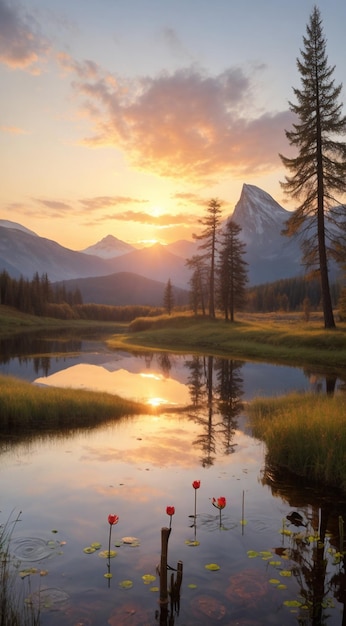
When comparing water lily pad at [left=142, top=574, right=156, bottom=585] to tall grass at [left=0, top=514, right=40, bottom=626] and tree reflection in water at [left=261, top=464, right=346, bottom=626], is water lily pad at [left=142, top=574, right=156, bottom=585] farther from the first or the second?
tree reflection in water at [left=261, top=464, right=346, bottom=626]

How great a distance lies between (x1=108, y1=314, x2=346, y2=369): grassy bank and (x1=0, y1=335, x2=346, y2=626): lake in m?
18.8

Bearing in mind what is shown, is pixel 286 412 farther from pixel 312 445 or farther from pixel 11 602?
pixel 11 602

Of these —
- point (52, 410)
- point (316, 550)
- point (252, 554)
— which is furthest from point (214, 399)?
point (316, 550)

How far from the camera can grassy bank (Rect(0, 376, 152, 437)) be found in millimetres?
16297

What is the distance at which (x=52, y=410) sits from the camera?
17.3 metres

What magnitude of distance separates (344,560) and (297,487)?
12.5 ft

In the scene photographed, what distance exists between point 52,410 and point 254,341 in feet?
102

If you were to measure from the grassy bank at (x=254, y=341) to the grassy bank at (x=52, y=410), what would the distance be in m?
17.6

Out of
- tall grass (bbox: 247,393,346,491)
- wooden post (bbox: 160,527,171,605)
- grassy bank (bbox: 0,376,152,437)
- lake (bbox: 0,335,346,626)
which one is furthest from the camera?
grassy bank (bbox: 0,376,152,437)

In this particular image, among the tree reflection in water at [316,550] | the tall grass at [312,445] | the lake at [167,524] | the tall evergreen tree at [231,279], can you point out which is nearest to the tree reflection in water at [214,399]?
the lake at [167,524]

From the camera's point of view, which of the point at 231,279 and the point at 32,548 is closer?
the point at 32,548

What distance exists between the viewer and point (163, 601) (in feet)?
19.5

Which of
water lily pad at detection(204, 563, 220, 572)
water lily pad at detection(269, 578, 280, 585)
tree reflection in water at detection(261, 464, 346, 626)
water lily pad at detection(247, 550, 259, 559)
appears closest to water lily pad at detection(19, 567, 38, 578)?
water lily pad at detection(204, 563, 220, 572)

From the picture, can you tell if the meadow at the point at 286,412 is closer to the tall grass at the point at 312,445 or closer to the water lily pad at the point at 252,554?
the tall grass at the point at 312,445
